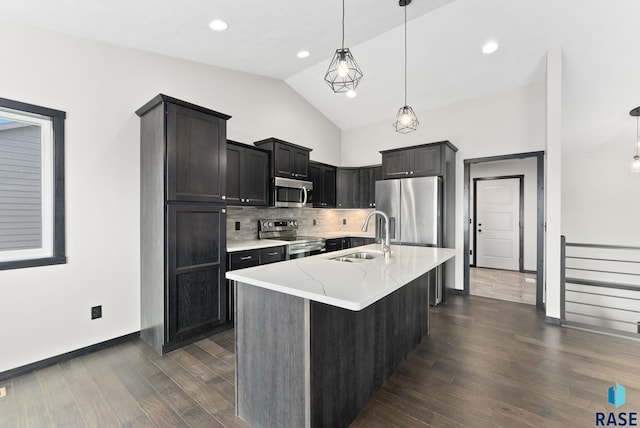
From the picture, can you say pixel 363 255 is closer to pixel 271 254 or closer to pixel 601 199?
pixel 271 254

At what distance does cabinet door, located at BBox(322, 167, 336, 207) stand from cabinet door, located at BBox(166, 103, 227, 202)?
2433 mm

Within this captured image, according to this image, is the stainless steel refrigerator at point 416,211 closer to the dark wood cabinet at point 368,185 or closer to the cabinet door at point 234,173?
the dark wood cabinet at point 368,185

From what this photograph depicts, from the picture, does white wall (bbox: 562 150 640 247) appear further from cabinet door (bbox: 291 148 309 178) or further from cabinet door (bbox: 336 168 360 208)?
cabinet door (bbox: 291 148 309 178)

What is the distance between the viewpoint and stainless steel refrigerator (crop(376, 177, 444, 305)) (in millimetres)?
3988

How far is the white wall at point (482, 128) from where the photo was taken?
3.95m

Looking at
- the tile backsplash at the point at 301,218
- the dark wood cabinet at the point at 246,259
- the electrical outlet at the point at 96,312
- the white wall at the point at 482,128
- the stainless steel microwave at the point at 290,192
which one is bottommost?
the electrical outlet at the point at 96,312

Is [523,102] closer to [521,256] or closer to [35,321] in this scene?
[521,256]

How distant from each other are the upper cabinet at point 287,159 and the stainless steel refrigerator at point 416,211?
127 cm

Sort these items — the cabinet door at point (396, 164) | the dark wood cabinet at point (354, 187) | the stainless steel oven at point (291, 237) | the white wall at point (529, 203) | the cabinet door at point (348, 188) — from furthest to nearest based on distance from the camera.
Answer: the white wall at point (529, 203), the cabinet door at point (348, 188), the dark wood cabinet at point (354, 187), the cabinet door at point (396, 164), the stainless steel oven at point (291, 237)

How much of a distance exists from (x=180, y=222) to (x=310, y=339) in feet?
6.14

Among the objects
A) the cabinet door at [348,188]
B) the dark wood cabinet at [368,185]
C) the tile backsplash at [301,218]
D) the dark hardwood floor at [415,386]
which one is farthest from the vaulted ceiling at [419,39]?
the dark hardwood floor at [415,386]

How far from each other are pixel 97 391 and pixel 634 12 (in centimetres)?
563

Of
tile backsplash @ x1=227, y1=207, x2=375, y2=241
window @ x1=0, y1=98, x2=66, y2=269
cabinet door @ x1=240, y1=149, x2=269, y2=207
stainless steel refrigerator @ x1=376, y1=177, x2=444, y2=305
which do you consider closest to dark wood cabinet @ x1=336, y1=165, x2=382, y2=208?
tile backsplash @ x1=227, y1=207, x2=375, y2=241

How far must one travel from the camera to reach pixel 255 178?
12.7ft
